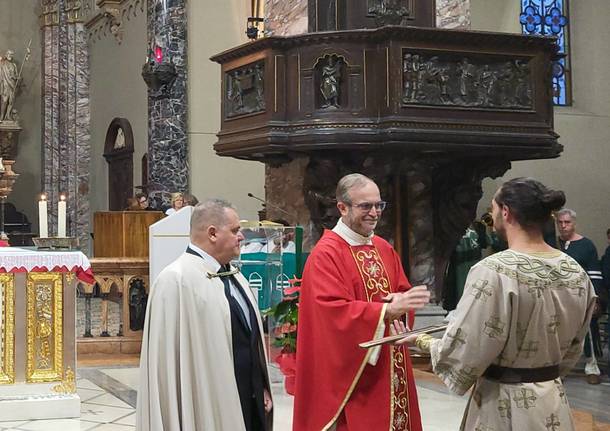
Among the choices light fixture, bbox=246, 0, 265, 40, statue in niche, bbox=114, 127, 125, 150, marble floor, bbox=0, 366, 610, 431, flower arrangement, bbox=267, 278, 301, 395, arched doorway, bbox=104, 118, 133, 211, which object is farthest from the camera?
statue in niche, bbox=114, 127, 125, 150

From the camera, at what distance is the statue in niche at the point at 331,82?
8102 millimetres

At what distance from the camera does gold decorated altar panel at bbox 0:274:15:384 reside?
6.90m

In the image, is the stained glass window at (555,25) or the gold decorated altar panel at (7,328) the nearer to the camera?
the gold decorated altar panel at (7,328)

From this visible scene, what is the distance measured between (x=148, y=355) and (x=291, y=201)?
647 centimetres

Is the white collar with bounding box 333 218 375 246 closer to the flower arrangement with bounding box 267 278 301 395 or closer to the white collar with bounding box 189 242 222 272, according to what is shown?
the white collar with bounding box 189 242 222 272

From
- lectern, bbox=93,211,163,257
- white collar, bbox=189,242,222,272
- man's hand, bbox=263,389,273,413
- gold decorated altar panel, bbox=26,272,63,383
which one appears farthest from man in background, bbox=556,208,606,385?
lectern, bbox=93,211,163,257

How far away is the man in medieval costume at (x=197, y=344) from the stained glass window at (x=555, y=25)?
12128 mm

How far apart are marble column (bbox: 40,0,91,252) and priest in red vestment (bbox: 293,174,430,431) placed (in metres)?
16.2

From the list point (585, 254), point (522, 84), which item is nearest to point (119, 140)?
point (522, 84)

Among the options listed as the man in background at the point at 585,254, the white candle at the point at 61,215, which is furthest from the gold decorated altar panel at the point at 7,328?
the man in background at the point at 585,254

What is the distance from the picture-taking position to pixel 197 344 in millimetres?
3777

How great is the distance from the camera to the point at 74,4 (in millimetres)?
20281

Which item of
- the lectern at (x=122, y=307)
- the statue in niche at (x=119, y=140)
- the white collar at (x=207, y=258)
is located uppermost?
the statue in niche at (x=119, y=140)

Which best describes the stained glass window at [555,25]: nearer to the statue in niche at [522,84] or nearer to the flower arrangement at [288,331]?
the statue in niche at [522,84]
